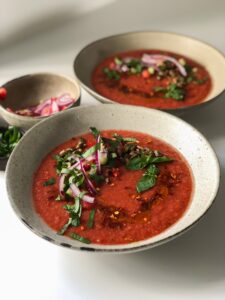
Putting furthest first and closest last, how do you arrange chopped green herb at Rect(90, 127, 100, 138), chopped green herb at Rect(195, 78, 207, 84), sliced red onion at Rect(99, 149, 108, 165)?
chopped green herb at Rect(195, 78, 207, 84), chopped green herb at Rect(90, 127, 100, 138), sliced red onion at Rect(99, 149, 108, 165)

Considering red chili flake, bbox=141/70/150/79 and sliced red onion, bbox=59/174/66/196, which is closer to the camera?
sliced red onion, bbox=59/174/66/196

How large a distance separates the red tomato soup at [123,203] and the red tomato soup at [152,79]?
44 cm

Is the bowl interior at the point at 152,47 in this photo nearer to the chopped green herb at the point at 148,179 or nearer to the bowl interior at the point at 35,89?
the bowl interior at the point at 35,89

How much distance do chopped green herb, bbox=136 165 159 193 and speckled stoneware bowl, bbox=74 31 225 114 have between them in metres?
0.64

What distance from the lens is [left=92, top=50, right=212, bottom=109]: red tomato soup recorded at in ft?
6.55

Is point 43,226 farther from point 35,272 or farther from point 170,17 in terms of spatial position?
point 170,17

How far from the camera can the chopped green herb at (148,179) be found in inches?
57.9

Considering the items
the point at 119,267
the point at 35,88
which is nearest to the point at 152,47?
the point at 35,88

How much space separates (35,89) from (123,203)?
0.80 m

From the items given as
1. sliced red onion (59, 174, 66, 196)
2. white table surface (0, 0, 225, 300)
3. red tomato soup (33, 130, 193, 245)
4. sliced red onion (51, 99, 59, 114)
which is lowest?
white table surface (0, 0, 225, 300)

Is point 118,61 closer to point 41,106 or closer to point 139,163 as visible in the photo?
point 41,106

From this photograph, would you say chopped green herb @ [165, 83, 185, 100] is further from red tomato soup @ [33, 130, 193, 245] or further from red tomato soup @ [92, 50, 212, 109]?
red tomato soup @ [33, 130, 193, 245]

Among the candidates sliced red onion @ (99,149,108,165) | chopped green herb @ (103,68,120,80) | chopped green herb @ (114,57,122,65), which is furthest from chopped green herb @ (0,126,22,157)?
chopped green herb @ (114,57,122,65)

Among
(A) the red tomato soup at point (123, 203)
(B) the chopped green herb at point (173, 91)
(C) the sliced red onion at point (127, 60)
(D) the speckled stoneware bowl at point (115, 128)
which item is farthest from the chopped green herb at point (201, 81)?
(A) the red tomato soup at point (123, 203)
